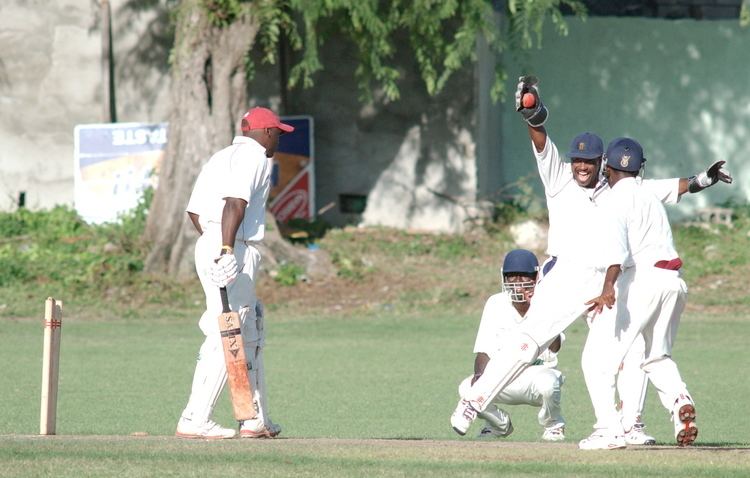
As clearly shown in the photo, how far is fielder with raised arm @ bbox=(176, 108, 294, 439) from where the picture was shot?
867 centimetres

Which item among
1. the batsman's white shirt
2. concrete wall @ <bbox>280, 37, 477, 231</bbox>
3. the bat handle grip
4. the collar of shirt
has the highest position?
concrete wall @ <bbox>280, 37, 477, 231</bbox>

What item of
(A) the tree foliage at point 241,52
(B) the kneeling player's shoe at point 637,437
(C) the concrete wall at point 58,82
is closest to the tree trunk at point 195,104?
(A) the tree foliage at point 241,52

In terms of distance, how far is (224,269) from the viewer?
8.52 m

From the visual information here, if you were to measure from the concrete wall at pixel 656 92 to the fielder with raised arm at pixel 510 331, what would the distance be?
11956mm

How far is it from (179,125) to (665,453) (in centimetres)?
1261

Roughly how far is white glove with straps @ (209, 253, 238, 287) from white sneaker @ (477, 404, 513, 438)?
194 cm

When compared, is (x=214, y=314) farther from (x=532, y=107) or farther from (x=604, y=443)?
(x=604, y=443)

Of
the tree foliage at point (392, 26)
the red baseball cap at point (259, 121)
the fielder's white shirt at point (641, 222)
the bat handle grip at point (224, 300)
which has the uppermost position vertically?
the tree foliage at point (392, 26)

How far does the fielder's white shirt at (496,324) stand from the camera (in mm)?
9312

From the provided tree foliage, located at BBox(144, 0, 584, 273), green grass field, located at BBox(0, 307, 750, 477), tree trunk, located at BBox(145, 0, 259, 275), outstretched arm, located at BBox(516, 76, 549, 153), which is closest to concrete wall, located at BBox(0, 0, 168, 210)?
tree foliage, located at BBox(144, 0, 584, 273)

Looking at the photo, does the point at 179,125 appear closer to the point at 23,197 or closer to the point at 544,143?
the point at 23,197

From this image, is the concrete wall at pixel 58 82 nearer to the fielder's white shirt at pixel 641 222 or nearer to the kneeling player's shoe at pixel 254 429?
the kneeling player's shoe at pixel 254 429

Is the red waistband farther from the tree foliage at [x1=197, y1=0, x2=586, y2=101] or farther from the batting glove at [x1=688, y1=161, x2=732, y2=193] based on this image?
the tree foliage at [x1=197, y1=0, x2=586, y2=101]

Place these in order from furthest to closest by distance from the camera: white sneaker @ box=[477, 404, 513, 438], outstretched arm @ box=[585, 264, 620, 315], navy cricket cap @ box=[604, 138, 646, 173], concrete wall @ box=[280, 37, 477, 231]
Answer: concrete wall @ box=[280, 37, 477, 231], white sneaker @ box=[477, 404, 513, 438], navy cricket cap @ box=[604, 138, 646, 173], outstretched arm @ box=[585, 264, 620, 315]
